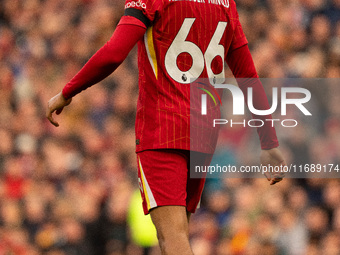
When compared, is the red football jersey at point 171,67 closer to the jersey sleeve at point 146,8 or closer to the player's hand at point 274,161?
the jersey sleeve at point 146,8

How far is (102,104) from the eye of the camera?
8164mm

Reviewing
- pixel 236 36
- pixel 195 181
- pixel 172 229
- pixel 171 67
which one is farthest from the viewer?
pixel 236 36

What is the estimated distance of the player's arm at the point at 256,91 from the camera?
3.29 metres

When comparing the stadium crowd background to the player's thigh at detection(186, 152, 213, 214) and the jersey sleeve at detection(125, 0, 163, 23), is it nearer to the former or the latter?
the player's thigh at detection(186, 152, 213, 214)

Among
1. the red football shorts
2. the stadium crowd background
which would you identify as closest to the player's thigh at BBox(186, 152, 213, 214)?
the red football shorts

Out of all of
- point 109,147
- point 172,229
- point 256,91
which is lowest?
point 109,147

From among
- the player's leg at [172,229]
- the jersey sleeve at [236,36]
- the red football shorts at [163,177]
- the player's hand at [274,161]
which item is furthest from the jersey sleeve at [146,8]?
the player's hand at [274,161]

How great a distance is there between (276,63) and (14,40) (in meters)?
3.82

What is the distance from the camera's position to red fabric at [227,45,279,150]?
3.29 meters

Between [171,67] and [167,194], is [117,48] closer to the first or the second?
[171,67]

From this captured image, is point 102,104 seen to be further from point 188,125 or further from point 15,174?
point 188,125

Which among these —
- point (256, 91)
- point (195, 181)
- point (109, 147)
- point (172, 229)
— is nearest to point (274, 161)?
point (256, 91)

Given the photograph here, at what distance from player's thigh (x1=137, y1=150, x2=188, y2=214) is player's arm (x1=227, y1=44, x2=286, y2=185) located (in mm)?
600

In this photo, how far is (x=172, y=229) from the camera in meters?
2.82
